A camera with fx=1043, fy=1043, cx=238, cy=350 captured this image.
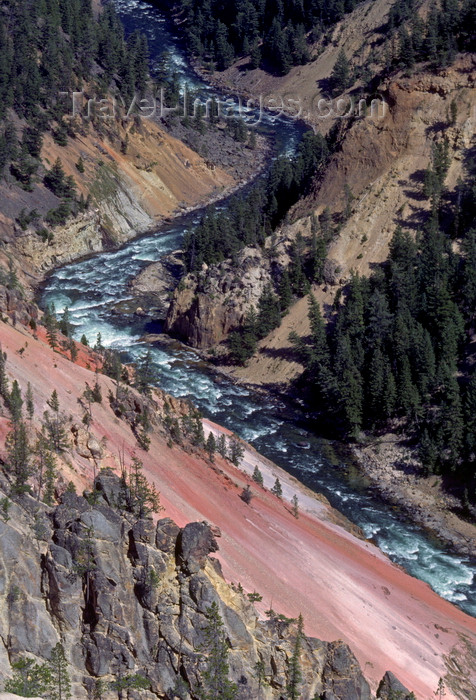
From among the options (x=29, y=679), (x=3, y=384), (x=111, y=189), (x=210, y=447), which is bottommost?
(x=210, y=447)

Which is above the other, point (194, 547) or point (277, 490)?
point (194, 547)

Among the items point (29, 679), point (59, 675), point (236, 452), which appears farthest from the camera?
point (236, 452)

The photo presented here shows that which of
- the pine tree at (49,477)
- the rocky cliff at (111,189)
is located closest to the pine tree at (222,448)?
the pine tree at (49,477)

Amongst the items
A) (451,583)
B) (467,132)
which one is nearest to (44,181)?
(467,132)

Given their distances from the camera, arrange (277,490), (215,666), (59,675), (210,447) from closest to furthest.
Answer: (59,675), (215,666), (210,447), (277,490)

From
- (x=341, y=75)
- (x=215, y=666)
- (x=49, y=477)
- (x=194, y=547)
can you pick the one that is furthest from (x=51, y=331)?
(x=341, y=75)

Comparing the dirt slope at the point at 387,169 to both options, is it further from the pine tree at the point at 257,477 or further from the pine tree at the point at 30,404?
the pine tree at the point at 30,404

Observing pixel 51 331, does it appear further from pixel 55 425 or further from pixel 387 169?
pixel 387 169

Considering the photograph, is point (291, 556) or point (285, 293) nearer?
point (291, 556)

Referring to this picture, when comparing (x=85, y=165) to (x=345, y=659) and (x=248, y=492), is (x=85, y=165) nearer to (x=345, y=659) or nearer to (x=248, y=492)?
(x=248, y=492)
